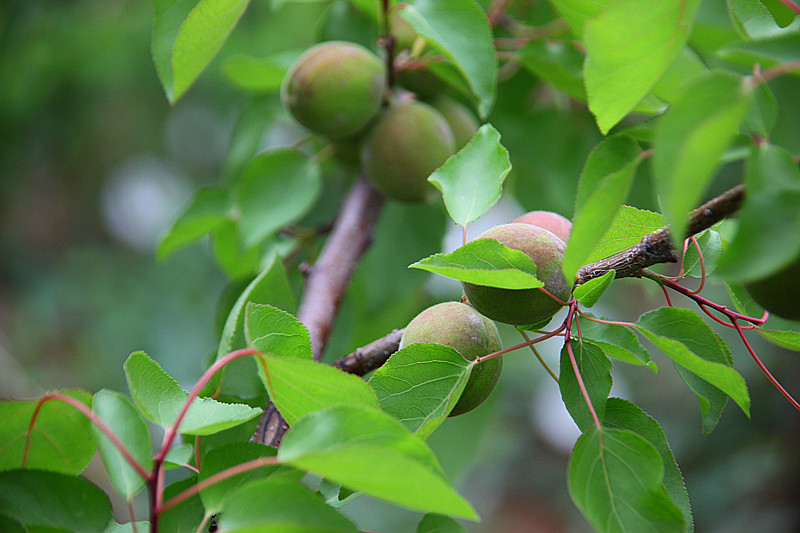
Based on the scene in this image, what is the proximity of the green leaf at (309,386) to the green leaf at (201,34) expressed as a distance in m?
0.25

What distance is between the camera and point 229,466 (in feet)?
1.17

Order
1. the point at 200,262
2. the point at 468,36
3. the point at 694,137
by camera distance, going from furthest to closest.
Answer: the point at 200,262 < the point at 468,36 < the point at 694,137

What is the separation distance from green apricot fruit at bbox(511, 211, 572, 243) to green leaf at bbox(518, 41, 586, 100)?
0.24 m

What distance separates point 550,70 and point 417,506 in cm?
51

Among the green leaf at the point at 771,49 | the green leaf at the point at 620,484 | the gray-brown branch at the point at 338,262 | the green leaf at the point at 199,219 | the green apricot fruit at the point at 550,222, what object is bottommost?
the gray-brown branch at the point at 338,262

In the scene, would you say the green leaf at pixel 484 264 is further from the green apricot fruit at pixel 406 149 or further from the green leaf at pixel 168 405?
the green apricot fruit at pixel 406 149

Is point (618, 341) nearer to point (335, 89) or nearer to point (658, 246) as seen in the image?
point (658, 246)

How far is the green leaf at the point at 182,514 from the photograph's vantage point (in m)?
0.35

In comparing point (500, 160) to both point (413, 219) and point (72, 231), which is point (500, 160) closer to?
point (413, 219)

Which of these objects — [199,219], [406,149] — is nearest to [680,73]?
[406,149]

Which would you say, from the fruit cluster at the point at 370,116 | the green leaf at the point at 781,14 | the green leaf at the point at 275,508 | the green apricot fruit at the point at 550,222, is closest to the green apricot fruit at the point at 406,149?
the fruit cluster at the point at 370,116

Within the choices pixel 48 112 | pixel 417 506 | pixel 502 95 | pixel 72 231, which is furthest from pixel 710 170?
pixel 72 231

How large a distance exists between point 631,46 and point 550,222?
5.9 inches

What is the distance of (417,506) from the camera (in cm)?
24
